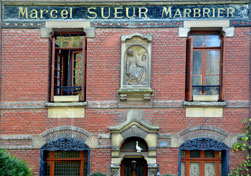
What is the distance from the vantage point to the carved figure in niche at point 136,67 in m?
11.5

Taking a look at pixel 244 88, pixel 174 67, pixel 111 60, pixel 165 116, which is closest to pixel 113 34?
pixel 111 60

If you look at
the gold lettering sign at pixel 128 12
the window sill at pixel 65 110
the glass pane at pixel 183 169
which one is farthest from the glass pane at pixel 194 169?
the gold lettering sign at pixel 128 12

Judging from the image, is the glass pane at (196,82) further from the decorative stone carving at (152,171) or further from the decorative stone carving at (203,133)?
the decorative stone carving at (152,171)

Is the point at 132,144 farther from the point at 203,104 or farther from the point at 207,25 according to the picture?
the point at 207,25

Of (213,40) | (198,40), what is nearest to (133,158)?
(198,40)

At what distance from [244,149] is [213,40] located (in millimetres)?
3514

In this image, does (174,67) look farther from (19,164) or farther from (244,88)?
(19,164)

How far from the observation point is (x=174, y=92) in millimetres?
11516

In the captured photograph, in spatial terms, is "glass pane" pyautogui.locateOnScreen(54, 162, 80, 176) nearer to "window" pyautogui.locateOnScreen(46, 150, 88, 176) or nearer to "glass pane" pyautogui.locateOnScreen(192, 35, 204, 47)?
"window" pyautogui.locateOnScreen(46, 150, 88, 176)

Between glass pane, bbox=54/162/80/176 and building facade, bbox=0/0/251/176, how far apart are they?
3 cm

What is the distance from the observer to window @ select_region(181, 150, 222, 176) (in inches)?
455

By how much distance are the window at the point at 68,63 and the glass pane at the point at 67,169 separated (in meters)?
2.08

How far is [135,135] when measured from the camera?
11.3 metres

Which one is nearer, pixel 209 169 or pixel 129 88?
pixel 129 88
